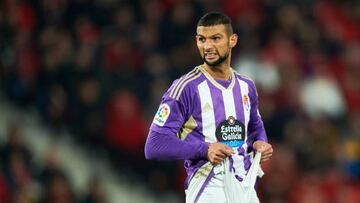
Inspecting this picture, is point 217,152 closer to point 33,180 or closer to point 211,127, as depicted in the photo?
point 211,127

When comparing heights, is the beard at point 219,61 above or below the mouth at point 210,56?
below

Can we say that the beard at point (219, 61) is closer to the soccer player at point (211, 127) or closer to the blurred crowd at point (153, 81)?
the soccer player at point (211, 127)

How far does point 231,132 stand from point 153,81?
263 inches

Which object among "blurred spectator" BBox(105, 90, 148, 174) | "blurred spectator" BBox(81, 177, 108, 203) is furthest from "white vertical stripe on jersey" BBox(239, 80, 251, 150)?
"blurred spectator" BBox(105, 90, 148, 174)

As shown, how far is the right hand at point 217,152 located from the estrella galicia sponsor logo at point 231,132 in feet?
0.54

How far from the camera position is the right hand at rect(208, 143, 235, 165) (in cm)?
667

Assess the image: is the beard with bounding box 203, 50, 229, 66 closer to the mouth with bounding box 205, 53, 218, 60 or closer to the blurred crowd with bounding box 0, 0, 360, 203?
the mouth with bounding box 205, 53, 218, 60

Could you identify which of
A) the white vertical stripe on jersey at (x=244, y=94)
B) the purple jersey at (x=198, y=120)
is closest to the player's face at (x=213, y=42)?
the purple jersey at (x=198, y=120)

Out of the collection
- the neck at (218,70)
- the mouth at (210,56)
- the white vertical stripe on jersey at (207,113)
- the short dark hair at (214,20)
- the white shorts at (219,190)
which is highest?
the short dark hair at (214,20)

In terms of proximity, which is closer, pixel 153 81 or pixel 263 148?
pixel 263 148

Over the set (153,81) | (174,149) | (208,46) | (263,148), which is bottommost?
(153,81)

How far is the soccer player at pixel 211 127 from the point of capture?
674cm

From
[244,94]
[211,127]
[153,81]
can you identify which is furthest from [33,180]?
[211,127]

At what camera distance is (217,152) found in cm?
667
